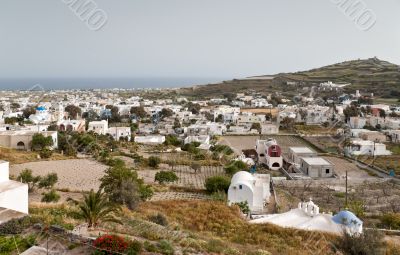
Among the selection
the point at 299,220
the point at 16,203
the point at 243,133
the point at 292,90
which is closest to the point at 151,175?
the point at 299,220

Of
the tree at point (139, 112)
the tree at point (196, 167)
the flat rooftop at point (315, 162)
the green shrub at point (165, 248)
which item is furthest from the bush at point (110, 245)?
the tree at point (139, 112)

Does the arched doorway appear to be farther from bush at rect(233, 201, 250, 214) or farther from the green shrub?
the green shrub

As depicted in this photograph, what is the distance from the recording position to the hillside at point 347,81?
8506 centimetres

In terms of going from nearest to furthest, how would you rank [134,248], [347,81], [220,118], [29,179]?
[134,248], [29,179], [220,118], [347,81]

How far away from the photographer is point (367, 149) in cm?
3481

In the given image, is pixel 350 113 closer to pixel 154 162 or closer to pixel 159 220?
pixel 154 162

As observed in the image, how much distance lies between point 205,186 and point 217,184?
1202 millimetres

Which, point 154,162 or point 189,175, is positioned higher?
point 154,162

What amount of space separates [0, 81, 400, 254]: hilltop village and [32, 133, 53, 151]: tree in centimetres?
9

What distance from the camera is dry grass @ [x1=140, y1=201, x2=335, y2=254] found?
10.3 m

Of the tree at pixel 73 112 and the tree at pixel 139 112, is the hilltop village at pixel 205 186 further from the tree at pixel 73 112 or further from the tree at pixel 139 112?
the tree at pixel 73 112

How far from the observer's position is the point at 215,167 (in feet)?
93.3

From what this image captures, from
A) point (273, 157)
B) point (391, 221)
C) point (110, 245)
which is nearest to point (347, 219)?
point (391, 221)

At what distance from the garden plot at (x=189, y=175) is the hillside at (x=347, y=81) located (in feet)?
201
